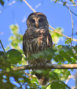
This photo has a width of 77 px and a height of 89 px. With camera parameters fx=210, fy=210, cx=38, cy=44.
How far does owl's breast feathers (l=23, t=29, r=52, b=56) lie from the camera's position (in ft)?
12.4

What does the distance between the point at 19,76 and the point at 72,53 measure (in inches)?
25.9

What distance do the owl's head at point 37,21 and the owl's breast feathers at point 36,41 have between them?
33 centimetres

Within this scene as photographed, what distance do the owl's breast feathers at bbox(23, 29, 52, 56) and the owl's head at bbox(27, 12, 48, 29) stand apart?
0.33 m

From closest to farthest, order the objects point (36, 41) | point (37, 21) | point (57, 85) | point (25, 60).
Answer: point (25, 60)
point (57, 85)
point (36, 41)
point (37, 21)

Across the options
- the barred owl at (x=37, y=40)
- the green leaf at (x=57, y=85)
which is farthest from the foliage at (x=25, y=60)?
the barred owl at (x=37, y=40)

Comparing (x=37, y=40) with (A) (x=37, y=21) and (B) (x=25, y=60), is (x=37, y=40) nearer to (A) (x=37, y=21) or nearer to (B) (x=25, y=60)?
(A) (x=37, y=21)

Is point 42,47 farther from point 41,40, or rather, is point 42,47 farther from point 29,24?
point 29,24

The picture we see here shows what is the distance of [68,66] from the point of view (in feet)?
7.53

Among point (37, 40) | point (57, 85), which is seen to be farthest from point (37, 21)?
point (57, 85)

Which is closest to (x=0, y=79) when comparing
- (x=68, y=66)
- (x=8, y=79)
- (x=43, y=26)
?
(x=8, y=79)

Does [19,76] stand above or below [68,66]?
above

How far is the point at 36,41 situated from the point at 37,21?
2.88 feet

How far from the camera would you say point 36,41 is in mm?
3793

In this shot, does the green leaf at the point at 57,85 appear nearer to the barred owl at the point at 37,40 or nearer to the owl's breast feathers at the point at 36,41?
the barred owl at the point at 37,40
